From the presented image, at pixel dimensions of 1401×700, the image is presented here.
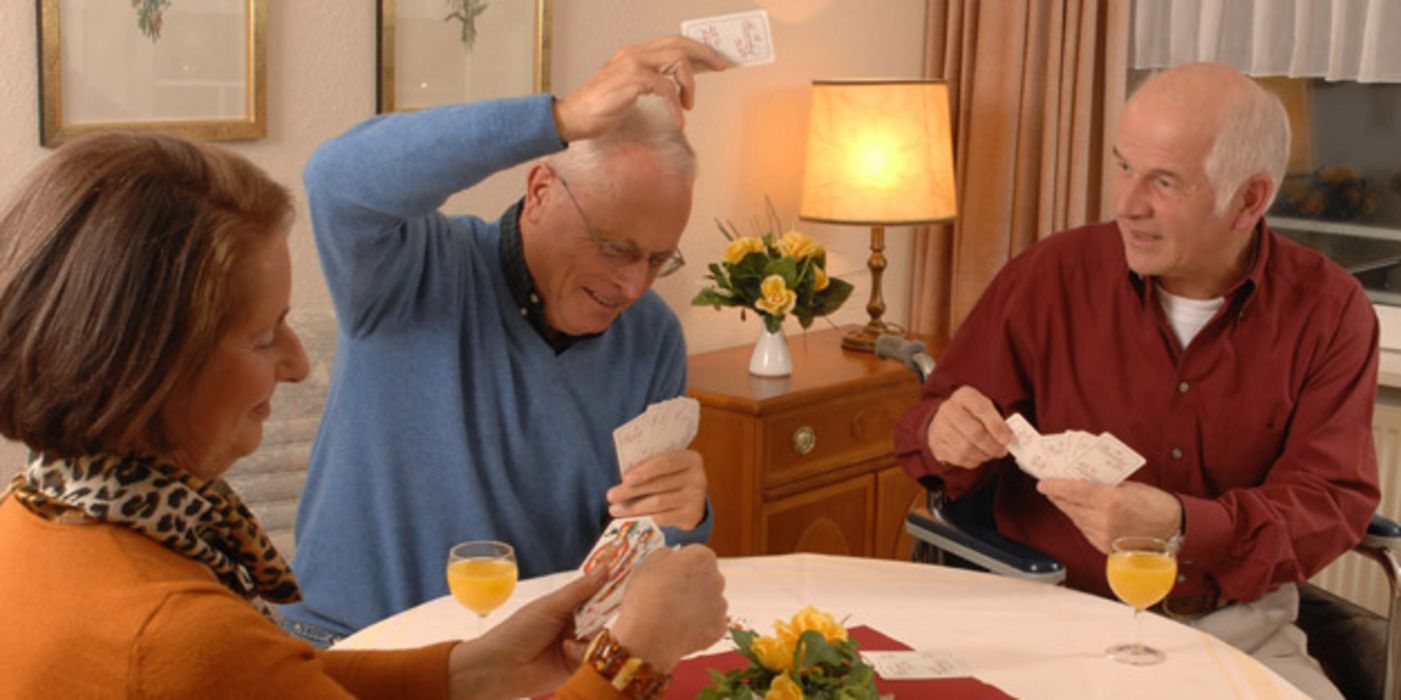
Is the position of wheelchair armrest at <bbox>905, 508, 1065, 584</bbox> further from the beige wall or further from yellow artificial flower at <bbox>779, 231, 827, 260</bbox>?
the beige wall

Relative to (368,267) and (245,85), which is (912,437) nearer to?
(368,267)

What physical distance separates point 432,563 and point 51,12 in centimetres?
131

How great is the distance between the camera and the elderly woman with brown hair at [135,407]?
1097 millimetres

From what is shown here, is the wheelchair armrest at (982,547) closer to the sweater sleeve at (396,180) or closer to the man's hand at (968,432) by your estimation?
the man's hand at (968,432)

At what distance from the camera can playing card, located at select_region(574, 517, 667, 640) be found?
169 centimetres

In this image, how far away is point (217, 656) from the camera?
1.09m

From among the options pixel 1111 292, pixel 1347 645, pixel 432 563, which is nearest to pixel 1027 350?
pixel 1111 292

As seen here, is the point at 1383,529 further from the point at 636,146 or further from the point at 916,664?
the point at 636,146

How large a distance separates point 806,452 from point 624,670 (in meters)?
2.46

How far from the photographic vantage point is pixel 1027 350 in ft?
9.25

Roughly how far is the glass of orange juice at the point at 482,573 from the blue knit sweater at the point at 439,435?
0.26 meters

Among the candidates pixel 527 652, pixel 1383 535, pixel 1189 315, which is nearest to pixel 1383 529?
pixel 1383 535

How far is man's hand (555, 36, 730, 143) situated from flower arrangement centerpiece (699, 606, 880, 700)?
626 millimetres

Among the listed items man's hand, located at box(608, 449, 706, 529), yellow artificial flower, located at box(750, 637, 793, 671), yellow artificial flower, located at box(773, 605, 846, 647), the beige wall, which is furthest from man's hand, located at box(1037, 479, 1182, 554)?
the beige wall
